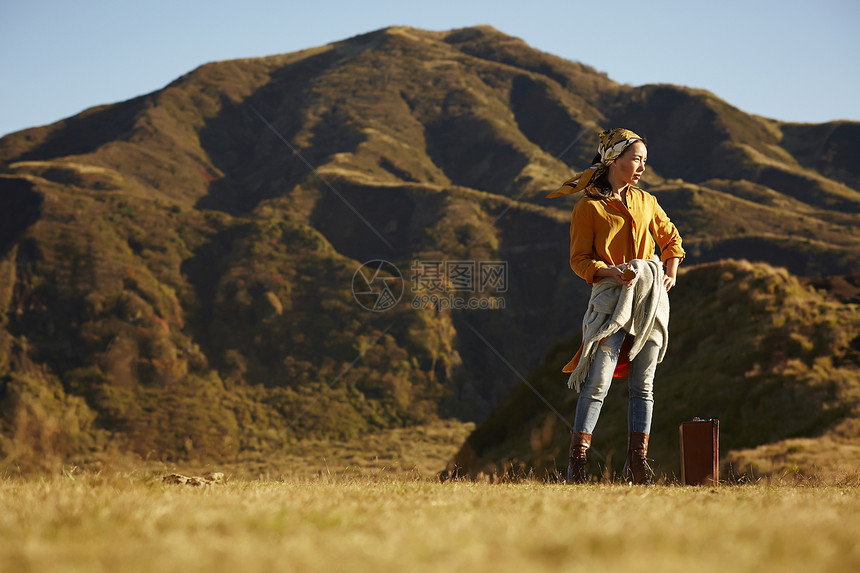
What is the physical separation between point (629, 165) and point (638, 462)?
7.03ft

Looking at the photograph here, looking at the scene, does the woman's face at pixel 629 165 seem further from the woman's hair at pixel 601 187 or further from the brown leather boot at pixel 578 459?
the brown leather boot at pixel 578 459

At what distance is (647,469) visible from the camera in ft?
18.0

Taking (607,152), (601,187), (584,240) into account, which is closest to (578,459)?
(584,240)

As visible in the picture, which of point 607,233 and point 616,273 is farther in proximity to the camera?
point 607,233

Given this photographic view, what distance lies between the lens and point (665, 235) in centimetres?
591

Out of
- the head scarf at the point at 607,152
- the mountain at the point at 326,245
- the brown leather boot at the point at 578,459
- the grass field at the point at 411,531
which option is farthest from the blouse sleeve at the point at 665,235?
the mountain at the point at 326,245

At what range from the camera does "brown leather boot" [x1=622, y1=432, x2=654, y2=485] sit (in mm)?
5438

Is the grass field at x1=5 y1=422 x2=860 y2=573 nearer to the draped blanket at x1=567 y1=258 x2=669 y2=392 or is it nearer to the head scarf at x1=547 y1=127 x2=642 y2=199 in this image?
the draped blanket at x1=567 y1=258 x2=669 y2=392

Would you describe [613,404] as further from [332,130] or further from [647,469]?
[332,130]

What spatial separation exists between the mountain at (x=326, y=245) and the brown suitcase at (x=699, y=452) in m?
13.9

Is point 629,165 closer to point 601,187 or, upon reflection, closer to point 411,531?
point 601,187

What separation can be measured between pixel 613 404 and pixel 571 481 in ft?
53.6

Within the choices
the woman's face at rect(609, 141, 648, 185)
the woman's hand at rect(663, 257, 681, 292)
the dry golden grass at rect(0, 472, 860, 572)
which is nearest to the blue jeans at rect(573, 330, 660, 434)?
the woman's hand at rect(663, 257, 681, 292)

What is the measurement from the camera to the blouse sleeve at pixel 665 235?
5.86 m
